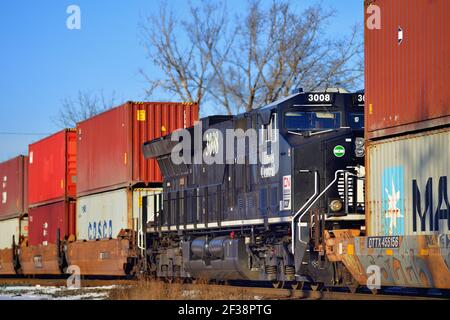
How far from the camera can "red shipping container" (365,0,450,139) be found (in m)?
15.1

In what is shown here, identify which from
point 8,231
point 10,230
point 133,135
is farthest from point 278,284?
point 8,231

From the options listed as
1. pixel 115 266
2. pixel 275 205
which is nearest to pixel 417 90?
pixel 275 205

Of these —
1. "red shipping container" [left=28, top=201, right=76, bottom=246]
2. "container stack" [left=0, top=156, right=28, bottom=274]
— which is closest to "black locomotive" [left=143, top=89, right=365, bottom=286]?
"red shipping container" [left=28, top=201, right=76, bottom=246]

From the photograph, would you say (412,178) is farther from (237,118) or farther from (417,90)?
(237,118)

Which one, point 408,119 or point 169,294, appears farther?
point 169,294

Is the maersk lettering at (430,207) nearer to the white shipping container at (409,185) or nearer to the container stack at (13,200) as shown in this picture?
the white shipping container at (409,185)

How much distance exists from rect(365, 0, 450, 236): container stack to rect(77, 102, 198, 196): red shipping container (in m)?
12.4

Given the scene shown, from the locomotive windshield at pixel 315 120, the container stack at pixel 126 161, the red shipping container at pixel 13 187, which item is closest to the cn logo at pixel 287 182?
the locomotive windshield at pixel 315 120

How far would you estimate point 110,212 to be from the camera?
98.8 ft

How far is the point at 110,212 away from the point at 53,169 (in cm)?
637

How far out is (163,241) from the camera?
27.8 m

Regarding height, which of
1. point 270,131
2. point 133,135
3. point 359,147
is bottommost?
point 359,147

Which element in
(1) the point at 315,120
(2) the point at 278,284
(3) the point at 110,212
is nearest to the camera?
(1) the point at 315,120

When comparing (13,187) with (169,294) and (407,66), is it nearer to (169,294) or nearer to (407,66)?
(169,294)
